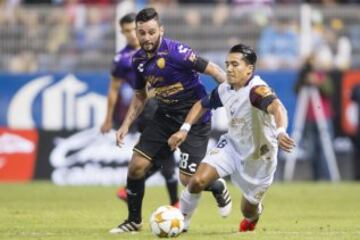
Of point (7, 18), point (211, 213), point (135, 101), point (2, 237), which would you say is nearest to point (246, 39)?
point (7, 18)

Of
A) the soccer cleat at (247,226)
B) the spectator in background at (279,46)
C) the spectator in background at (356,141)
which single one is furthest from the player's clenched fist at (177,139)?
the spectator in background at (356,141)

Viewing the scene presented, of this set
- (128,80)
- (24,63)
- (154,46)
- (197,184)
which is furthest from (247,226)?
(24,63)

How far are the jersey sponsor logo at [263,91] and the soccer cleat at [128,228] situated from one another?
7.37ft

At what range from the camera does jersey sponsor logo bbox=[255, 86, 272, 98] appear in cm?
1103

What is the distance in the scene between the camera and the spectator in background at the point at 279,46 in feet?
75.4

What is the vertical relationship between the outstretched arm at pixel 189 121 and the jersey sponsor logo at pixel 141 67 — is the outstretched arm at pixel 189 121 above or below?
below

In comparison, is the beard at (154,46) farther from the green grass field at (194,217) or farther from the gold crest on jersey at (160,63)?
the green grass field at (194,217)

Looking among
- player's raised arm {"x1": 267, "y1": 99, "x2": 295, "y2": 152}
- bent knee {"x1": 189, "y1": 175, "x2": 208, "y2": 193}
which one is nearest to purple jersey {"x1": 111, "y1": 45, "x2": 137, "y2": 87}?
bent knee {"x1": 189, "y1": 175, "x2": 208, "y2": 193}

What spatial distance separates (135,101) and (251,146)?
1.95 meters

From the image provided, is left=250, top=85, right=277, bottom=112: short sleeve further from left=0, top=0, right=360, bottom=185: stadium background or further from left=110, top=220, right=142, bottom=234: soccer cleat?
left=0, top=0, right=360, bottom=185: stadium background

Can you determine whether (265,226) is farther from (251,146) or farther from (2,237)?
(2,237)

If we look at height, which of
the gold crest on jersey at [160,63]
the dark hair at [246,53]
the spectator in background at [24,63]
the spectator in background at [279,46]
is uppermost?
the dark hair at [246,53]

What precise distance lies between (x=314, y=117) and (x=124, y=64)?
7644 mm

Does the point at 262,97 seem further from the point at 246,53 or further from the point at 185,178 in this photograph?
the point at 185,178
